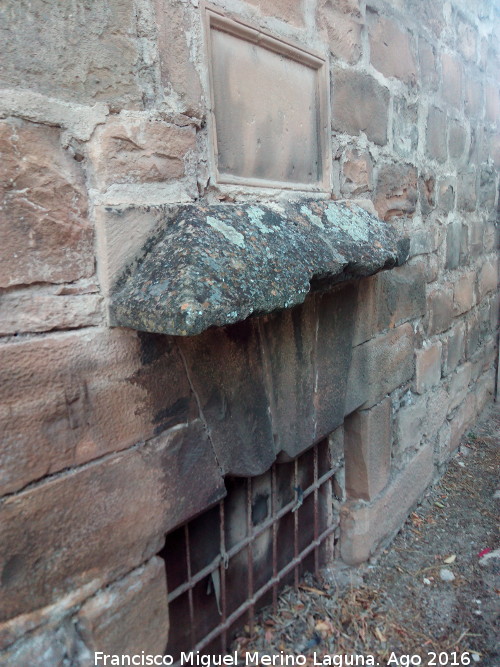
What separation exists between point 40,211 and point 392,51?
1724 millimetres

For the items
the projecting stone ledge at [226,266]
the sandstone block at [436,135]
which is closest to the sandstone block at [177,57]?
the projecting stone ledge at [226,266]

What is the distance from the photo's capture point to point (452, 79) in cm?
252

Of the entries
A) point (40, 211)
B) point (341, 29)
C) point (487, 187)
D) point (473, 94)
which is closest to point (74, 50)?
point (40, 211)

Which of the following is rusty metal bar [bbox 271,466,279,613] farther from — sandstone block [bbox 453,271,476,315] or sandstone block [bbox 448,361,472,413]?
sandstone block [bbox 453,271,476,315]

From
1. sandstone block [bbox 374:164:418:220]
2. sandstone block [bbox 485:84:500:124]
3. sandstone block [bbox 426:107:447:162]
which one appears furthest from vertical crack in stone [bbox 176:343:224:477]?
sandstone block [bbox 485:84:500:124]

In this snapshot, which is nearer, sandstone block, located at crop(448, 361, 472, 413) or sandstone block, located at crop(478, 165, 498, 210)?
sandstone block, located at crop(448, 361, 472, 413)

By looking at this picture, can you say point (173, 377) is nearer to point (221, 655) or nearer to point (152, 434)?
point (152, 434)

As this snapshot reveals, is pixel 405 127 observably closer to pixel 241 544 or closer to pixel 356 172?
pixel 356 172

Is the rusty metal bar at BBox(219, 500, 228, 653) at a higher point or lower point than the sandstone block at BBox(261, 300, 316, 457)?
lower

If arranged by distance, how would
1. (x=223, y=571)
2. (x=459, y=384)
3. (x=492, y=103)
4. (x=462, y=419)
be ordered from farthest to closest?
1. (x=492, y=103)
2. (x=462, y=419)
3. (x=459, y=384)
4. (x=223, y=571)

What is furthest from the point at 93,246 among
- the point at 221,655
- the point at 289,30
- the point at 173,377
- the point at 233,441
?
the point at 221,655

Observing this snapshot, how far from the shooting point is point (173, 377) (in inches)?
44.2

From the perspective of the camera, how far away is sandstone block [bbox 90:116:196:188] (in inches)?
38.2

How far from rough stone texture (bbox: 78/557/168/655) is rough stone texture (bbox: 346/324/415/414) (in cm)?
95
